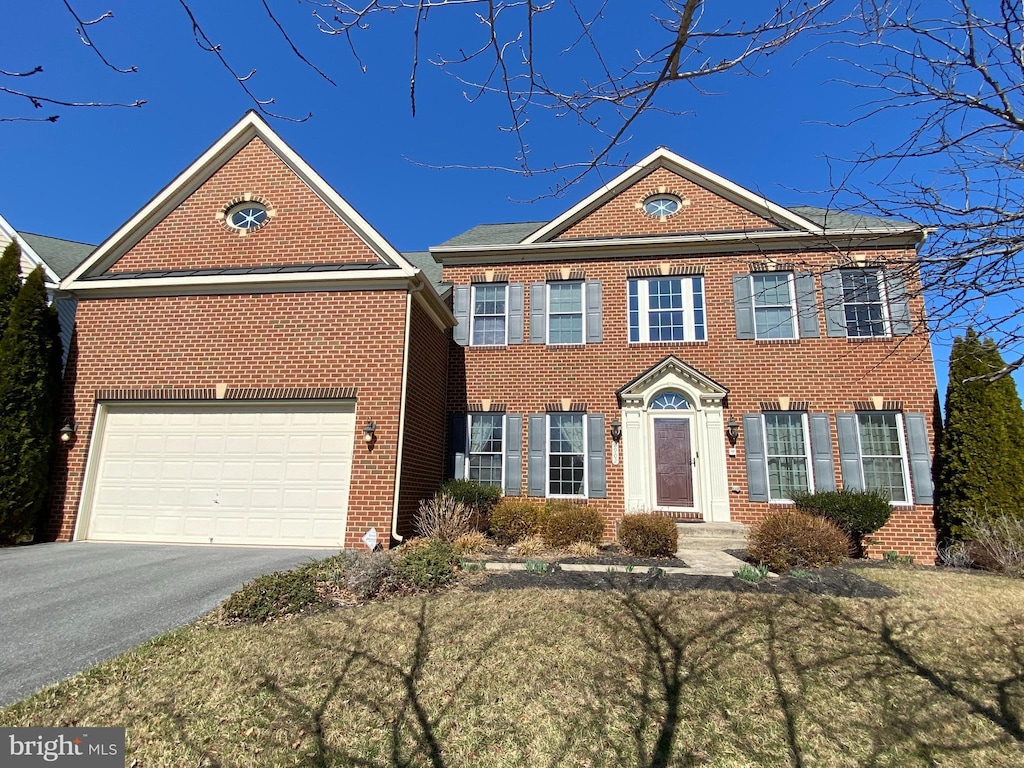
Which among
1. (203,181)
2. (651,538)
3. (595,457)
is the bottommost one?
(651,538)

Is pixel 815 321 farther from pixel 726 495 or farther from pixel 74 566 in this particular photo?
pixel 74 566

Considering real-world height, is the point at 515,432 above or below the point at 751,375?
below

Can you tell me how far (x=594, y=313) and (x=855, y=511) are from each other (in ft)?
21.4

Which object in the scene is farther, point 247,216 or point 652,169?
point 652,169

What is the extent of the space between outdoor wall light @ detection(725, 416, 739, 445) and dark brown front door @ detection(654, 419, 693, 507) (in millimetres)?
818

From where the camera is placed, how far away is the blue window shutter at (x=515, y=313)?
12641mm

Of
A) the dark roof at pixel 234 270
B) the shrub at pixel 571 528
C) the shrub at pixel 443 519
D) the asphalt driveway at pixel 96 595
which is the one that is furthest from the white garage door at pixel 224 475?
the shrub at pixel 571 528

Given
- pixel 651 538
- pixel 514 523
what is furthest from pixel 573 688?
pixel 514 523

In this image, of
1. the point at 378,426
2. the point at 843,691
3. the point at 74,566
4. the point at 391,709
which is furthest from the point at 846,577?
the point at 74,566

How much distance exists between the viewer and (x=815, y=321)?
38.6 ft

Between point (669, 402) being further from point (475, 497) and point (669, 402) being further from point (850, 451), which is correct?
point (475, 497)

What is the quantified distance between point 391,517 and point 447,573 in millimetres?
2781

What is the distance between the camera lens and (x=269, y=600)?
528cm

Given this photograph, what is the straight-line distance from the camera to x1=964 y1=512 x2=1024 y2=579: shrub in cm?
767
